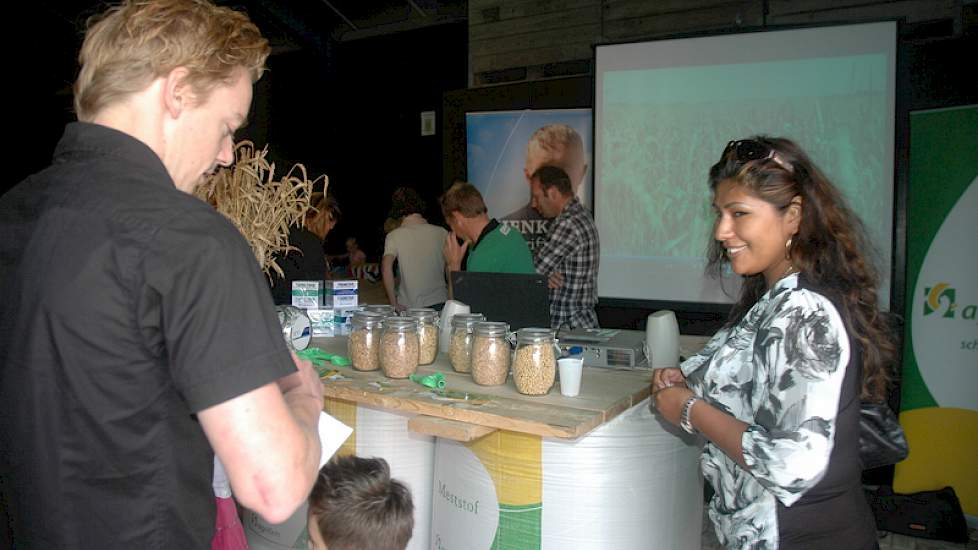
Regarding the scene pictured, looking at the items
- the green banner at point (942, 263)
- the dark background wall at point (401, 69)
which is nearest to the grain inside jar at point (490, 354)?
the green banner at point (942, 263)

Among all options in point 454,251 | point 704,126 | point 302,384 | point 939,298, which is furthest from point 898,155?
point 302,384

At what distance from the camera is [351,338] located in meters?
2.19

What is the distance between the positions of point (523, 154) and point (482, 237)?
173cm

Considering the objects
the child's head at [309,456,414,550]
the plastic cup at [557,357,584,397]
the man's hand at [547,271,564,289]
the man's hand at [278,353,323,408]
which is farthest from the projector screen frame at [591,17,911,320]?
the man's hand at [278,353,323,408]

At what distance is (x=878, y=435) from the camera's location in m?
1.49

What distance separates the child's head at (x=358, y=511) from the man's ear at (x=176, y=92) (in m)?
0.79

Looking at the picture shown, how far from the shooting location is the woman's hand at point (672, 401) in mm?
1672

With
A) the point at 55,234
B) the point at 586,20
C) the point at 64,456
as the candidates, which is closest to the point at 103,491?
the point at 64,456

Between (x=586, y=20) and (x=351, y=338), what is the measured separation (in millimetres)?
3782

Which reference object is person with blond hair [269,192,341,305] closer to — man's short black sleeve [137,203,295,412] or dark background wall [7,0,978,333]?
dark background wall [7,0,978,333]

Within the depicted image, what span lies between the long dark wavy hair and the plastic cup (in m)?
0.58

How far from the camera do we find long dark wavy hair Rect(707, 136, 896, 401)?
145cm

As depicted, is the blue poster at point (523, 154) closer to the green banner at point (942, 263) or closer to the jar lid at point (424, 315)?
the green banner at point (942, 263)

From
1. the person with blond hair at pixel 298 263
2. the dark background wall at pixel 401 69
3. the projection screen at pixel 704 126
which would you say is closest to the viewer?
the person with blond hair at pixel 298 263
